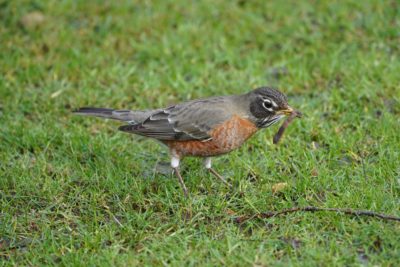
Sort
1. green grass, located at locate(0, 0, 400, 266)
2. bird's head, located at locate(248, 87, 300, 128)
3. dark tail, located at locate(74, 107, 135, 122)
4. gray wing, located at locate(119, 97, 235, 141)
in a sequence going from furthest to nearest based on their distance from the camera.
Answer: dark tail, located at locate(74, 107, 135, 122), gray wing, located at locate(119, 97, 235, 141), bird's head, located at locate(248, 87, 300, 128), green grass, located at locate(0, 0, 400, 266)

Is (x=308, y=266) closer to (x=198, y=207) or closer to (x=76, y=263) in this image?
(x=198, y=207)

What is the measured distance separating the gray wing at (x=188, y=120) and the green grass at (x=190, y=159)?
461mm

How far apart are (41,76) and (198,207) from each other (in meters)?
3.73

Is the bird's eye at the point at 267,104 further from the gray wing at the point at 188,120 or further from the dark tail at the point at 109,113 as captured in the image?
the dark tail at the point at 109,113

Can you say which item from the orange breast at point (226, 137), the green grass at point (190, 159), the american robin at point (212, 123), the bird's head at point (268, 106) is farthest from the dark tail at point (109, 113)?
the bird's head at point (268, 106)

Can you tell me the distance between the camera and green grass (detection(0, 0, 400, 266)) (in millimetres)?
5504

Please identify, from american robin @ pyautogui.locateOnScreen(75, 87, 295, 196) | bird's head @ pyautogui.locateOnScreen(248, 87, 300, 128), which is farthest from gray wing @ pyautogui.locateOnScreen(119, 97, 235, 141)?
bird's head @ pyautogui.locateOnScreen(248, 87, 300, 128)

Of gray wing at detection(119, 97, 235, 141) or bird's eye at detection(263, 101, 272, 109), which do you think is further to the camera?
gray wing at detection(119, 97, 235, 141)

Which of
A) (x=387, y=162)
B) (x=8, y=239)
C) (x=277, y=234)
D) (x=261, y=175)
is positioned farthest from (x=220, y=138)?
(x=8, y=239)

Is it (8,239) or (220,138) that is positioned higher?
(220,138)

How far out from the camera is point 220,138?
641 centimetres

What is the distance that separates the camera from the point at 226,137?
6.41 m

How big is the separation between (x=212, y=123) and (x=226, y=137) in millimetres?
205

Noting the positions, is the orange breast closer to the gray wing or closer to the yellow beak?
the gray wing
